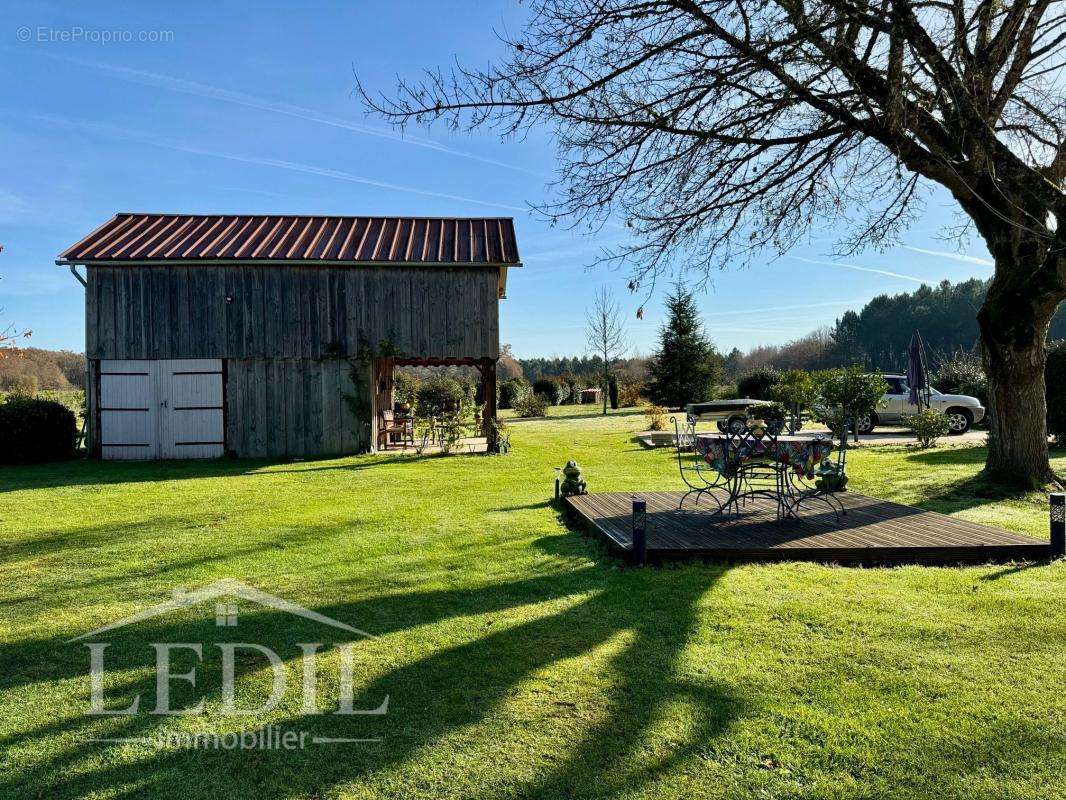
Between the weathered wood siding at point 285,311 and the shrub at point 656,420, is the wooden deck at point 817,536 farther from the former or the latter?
the shrub at point 656,420

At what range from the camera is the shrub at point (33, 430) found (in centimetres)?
1462

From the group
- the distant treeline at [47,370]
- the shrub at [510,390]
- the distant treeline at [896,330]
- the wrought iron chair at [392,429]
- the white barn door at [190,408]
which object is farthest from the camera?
the distant treeline at [896,330]

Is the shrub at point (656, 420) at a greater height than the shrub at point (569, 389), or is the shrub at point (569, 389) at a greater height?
the shrub at point (569, 389)

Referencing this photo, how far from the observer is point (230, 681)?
359 centimetres

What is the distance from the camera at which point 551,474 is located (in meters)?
12.4

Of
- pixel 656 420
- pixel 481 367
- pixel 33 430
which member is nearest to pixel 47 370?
pixel 33 430

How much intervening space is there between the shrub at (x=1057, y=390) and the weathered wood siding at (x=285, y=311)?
40.8 feet

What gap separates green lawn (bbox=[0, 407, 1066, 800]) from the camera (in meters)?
2.74

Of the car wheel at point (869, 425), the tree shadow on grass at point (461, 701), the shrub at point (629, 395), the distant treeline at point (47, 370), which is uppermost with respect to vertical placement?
the distant treeline at point (47, 370)

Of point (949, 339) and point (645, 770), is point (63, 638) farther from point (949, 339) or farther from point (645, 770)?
point (949, 339)

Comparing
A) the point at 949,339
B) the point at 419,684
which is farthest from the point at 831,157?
the point at 949,339

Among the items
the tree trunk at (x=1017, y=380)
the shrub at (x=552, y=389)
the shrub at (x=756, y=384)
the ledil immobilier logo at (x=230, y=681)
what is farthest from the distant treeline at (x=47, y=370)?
the tree trunk at (x=1017, y=380)

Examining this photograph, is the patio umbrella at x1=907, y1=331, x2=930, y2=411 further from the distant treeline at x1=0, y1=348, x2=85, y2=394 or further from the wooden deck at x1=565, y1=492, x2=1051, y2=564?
the distant treeline at x1=0, y1=348, x2=85, y2=394

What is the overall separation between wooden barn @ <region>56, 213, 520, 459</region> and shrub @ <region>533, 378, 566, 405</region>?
904 inches
